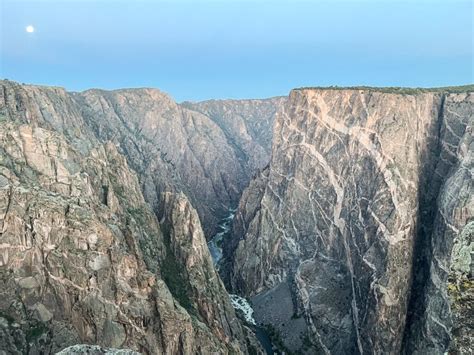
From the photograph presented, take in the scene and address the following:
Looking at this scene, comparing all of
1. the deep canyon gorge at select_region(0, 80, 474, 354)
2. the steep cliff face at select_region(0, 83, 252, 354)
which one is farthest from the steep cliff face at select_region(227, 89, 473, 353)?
the steep cliff face at select_region(0, 83, 252, 354)

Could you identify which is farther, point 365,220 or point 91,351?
point 365,220

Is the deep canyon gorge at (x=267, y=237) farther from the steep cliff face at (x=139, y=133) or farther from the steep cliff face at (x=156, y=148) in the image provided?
the steep cliff face at (x=156, y=148)

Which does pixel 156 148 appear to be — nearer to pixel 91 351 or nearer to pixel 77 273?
pixel 77 273

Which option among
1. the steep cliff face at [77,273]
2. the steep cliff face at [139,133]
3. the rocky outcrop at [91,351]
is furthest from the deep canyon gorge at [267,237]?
the rocky outcrop at [91,351]

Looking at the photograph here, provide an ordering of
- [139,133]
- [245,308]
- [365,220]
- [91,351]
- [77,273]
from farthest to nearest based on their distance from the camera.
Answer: [139,133]
[245,308]
[365,220]
[77,273]
[91,351]

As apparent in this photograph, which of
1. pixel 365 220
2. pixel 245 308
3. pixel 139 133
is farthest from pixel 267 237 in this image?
pixel 139 133

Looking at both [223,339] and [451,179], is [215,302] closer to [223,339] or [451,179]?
[223,339]

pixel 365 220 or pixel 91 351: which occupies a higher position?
pixel 91 351
